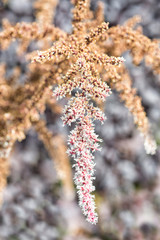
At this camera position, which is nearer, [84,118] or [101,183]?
[84,118]

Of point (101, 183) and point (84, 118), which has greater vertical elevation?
point (101, 183)

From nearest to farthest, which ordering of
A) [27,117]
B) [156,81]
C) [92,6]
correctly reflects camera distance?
[27,117], [92,6], [156,81]

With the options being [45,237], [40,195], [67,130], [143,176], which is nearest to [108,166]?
[143,176]

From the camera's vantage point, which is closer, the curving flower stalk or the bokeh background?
the curving flower stalk

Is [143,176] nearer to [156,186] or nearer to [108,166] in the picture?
[156,186]

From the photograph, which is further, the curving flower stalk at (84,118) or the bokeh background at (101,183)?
the bokeh background at (101,183)

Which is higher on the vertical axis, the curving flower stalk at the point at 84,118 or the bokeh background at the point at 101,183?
Result: the bokeh background at the point at 101,183

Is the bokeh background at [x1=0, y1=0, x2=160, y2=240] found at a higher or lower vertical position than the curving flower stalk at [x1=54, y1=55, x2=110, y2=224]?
higher

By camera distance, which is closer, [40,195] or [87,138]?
[87,138]
